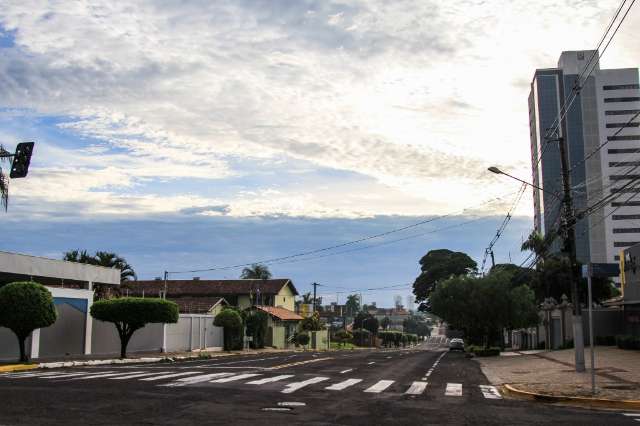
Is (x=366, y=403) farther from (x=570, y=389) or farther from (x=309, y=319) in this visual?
Result: (x=309, y=319)

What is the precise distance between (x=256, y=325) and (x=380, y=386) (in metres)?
42.3

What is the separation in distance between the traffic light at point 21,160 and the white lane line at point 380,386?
1174cm

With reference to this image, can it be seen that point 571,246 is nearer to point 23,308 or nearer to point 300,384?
point 300,384

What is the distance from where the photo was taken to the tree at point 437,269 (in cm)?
10281

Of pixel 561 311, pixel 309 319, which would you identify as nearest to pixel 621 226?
pixel 309 319

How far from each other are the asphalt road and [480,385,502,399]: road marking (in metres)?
0.03

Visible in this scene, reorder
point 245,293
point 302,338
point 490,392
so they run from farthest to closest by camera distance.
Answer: point 245,293 < point 302,338 < point 490,392

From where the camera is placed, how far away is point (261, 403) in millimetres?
14242

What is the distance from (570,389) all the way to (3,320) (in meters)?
Answer: 22.9

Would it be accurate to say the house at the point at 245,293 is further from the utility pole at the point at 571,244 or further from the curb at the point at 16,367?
the utility pole at the point at 571,244

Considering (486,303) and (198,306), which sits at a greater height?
(486,303)

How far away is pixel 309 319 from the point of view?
83562 mm

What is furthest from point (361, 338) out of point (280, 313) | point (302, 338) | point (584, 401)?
point (584, 401)

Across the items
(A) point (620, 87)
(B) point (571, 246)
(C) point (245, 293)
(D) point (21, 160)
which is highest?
(A) point (620, 87)
